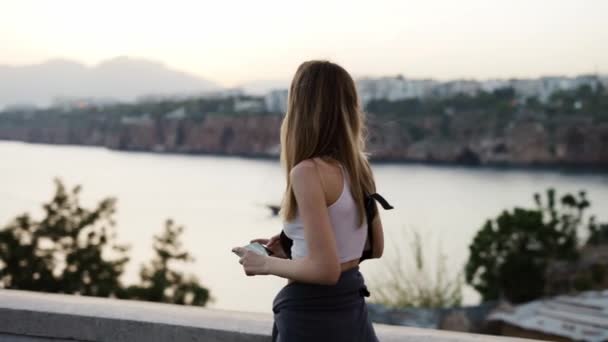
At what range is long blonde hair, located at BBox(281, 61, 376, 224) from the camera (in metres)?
1.31

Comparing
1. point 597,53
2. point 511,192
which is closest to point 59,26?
point 511,192

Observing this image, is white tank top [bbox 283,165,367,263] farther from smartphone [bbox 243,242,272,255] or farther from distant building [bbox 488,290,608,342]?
distant building [bbox 488,290,608,342]

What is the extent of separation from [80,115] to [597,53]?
1136 inches

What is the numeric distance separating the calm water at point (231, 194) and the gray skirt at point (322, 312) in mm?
10747

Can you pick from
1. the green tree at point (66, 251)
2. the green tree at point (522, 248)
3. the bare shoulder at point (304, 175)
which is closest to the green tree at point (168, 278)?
the green tree at point (66, 251)

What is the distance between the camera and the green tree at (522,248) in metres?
10.6

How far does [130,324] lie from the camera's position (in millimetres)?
1859

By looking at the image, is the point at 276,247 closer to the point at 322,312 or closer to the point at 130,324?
the point at 322,312

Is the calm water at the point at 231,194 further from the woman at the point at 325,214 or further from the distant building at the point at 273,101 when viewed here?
the woman at the point at 325,214

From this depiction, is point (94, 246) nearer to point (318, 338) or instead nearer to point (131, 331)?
point (131, 331)

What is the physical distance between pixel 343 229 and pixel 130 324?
813mm

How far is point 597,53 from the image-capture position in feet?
132

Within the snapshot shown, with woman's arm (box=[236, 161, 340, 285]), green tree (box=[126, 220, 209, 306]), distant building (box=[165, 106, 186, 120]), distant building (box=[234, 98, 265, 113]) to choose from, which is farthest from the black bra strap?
distant building (box=[234, 98, 265, 113])

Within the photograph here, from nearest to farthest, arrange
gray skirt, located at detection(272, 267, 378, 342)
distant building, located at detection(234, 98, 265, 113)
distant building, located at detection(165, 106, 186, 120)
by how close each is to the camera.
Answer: gray skirt, located at detection(272, 267, 378, 342)
distant building, located at detection(165, 106, 186, 120)
distant building, located at detection(234, 98, 265, 113)
